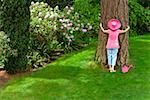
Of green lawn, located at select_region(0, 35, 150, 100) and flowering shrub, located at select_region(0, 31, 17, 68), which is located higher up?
flowering shrub, located at select_region(0, 31, 17, 68)

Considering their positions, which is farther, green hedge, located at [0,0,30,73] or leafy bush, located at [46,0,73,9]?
leafy bush, located at [46,0,73,9]

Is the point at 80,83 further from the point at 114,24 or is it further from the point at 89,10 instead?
the point at 89,10

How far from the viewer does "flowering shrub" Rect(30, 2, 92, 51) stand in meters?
12.2

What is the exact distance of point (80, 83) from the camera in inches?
361

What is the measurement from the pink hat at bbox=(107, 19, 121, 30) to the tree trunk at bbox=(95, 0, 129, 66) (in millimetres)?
116

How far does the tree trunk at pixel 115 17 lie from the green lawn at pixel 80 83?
328 mm

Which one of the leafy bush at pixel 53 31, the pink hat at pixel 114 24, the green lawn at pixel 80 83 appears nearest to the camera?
the green lawn at pixel 80 83

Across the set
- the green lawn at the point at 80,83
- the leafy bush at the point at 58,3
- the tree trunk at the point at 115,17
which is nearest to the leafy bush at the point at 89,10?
the leafy bush at the point at 58,3

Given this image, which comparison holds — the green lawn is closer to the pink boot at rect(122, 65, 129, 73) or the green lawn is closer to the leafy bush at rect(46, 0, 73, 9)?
the pink boot at rect(122, 65, 129, 73)

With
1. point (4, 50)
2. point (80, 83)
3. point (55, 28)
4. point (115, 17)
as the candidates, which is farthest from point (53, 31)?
point (80, 83)

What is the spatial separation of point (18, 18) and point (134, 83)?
308 centimetres

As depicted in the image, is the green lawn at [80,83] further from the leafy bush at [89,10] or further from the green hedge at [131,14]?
the green hedge at [131,14]

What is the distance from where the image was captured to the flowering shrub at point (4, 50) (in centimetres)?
991

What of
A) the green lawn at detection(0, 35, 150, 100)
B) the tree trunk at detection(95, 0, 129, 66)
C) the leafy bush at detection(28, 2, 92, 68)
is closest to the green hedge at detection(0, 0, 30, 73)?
the green lawn at detection(0, 35, 150, 100)
